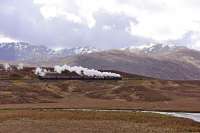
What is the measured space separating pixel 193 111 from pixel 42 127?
2270 inches

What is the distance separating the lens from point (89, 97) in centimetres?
15425

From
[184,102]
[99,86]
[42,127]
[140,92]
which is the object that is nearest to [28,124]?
[42,127]

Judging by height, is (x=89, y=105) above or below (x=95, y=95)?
below

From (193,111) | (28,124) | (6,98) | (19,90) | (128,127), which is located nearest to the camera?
(128,127)

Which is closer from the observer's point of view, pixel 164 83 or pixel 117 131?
pixel 117 131

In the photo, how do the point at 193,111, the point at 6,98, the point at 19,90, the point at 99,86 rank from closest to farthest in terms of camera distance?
the point at 193,111
the point at 6,98
the point at 19,90
the point at 99,86

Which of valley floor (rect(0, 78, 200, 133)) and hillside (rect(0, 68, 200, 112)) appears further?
hillside (rect(0, 68, 200, 112))

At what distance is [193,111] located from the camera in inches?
4481

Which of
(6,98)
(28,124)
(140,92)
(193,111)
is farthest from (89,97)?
(28,124)

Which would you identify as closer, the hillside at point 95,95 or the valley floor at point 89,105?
the valley floor at point 89,105

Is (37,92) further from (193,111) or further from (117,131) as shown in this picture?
(117,131)

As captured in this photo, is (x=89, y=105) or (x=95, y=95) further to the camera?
(x=95, y=95)

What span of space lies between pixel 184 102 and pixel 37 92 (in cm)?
4641

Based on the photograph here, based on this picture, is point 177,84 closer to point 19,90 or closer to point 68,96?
point 68,96
